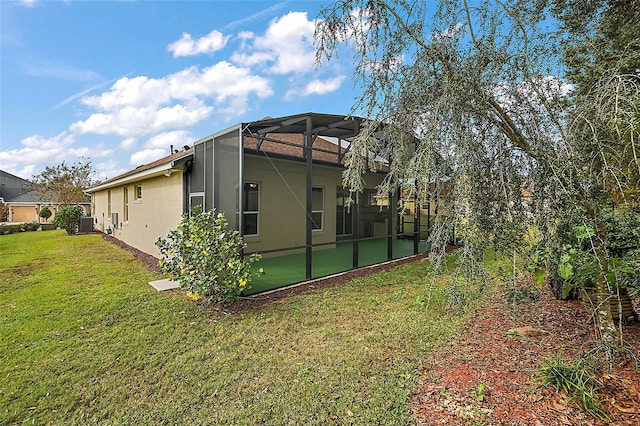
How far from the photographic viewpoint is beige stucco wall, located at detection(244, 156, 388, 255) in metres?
9.30

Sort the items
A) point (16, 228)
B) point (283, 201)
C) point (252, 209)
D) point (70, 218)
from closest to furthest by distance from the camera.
Result: point (252, 209) < point (283, 201) < point (70, 218) < point (16, 228)

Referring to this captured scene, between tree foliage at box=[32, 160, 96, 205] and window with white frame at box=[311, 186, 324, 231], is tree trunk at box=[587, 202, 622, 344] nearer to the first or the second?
window with white frame at box=[311, 186, 324, 231]

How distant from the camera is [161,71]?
452 inches

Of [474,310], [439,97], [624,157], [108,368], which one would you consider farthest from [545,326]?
[108,368]

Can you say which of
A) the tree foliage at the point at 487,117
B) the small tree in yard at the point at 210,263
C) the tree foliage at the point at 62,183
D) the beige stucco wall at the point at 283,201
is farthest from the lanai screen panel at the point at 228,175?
the tree foliage at the point at 62,183

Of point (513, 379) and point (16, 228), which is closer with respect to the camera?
point (513, 379)

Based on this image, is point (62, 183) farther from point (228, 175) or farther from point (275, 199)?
point (228, 175)

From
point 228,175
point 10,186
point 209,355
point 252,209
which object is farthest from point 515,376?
point 10,186

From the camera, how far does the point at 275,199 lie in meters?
9.79

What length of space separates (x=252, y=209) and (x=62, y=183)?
906 inches

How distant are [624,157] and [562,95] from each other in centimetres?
95

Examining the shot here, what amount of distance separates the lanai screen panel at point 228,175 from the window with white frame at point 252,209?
264 cm

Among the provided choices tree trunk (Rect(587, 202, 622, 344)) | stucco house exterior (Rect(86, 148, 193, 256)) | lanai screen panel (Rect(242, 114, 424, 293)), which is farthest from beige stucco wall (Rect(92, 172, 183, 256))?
tree trunk (Rect(587, 202, 622, 344))

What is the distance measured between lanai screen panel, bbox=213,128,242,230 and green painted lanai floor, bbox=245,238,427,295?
1.55m
